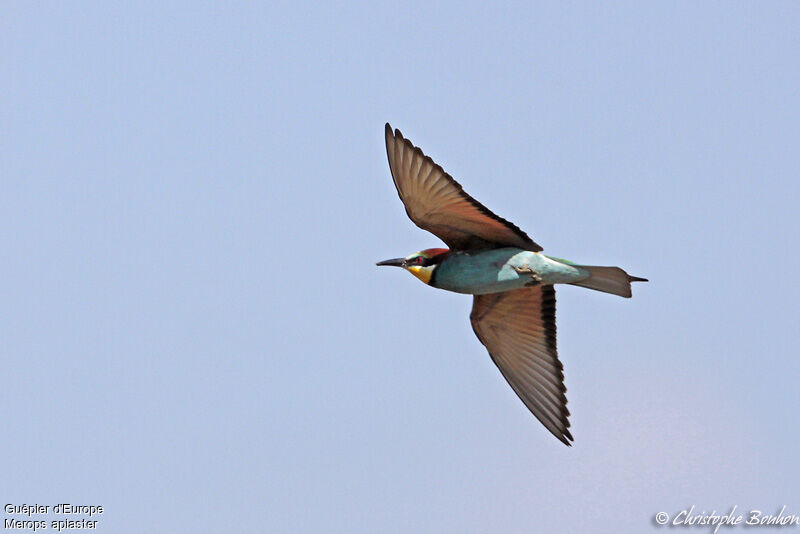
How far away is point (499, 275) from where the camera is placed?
7.54 metres

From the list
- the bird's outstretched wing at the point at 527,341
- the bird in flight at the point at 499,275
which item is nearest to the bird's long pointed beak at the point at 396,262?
the bird in flight at the point at 499,275

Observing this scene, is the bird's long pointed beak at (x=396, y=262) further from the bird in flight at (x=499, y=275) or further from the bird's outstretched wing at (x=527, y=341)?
the bird's outstretched wing at (x=527, y=341)

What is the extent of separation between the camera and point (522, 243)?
7.55 meters

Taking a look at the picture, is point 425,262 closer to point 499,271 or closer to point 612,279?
point 499,271

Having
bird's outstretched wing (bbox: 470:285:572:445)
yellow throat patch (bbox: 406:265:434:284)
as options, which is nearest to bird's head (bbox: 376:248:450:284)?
yellow throat patch (bbox: 406:265:434:284)

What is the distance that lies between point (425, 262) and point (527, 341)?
118 cm

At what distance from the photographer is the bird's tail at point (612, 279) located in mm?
7461

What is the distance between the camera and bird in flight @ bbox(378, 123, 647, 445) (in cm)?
720

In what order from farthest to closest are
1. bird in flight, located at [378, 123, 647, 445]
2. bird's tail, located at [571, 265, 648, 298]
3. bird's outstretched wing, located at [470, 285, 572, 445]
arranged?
1. bird's outstretched wing, located at [470, 285, 572, 445]
2. bird's tail, located at [571, 265, 648, 298]
3. bird in flight, located at [378, 123, 647, 445]

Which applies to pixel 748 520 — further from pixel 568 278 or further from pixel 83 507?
pixel 83 507

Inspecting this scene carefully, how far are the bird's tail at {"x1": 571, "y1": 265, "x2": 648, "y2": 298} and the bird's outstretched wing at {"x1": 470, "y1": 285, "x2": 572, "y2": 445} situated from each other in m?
0.82

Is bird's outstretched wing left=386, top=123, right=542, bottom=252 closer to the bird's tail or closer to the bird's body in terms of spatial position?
the bird's body

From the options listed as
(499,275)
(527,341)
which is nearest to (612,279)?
(499,275)

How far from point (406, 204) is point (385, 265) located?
25.1 inches
